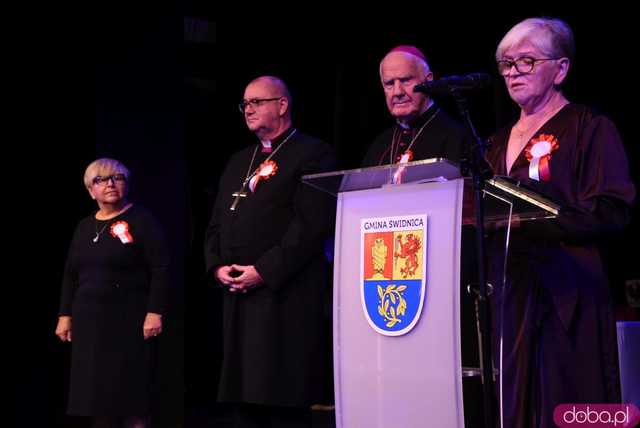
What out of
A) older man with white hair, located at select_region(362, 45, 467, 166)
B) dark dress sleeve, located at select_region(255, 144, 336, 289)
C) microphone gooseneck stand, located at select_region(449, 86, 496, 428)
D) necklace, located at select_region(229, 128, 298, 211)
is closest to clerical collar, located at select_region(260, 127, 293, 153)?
necklace, located at select_region(229, 128, 298, 211)

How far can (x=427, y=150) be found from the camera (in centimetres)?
347

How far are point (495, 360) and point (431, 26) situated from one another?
3454 millimetres

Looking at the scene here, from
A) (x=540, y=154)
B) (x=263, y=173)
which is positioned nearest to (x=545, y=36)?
(x=540, y=154)

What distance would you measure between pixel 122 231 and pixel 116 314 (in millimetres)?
486

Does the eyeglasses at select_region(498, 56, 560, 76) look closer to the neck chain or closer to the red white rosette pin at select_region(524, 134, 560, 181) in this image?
the red white rosette pin at select_region(524, 134, 560, 181)

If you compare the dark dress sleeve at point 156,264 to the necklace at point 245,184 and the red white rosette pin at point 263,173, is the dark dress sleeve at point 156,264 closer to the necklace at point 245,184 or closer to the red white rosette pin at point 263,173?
the necklace at point 245,184

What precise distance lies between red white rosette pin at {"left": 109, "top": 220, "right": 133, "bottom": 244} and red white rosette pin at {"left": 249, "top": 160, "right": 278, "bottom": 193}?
4.32 ft

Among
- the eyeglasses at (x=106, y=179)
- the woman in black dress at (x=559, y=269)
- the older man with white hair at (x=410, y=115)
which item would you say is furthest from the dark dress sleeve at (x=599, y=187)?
the eyeglasses at (x=106, y=179)

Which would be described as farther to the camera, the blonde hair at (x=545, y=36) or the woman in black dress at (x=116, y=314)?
the woman in black dress at (x=116, y=314)

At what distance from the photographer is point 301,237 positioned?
376cm
